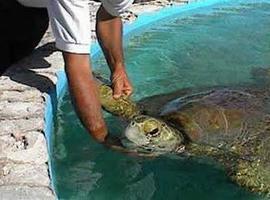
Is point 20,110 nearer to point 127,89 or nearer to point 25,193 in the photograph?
point 127,89

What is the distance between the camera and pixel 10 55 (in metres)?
3.79

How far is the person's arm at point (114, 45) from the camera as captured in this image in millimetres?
3400

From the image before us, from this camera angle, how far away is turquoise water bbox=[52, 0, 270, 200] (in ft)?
9.29

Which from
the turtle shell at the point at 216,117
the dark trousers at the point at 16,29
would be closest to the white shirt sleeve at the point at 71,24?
the turtle shell at the point at 216,117

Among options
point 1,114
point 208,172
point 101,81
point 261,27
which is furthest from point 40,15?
point 261,27

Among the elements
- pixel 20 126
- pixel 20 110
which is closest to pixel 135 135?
pixel 20 126

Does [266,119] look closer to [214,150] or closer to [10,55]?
[214,150]

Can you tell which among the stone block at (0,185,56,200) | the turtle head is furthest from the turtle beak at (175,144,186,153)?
the stone block at (0,185,56,200)

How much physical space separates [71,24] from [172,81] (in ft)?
4.95

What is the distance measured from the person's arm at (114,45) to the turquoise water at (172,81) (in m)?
0.15

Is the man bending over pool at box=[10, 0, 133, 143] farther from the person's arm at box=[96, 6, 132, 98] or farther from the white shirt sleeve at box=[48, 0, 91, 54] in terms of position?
the person's arm at box=[96, 6, 132, 98]

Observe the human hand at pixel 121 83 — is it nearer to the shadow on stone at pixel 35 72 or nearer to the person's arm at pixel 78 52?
the shadow on stone at pixel 35 72

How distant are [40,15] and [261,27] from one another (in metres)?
2.07

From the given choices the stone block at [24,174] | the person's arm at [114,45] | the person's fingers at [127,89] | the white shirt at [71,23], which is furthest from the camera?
the person's fingers at [127,89]
